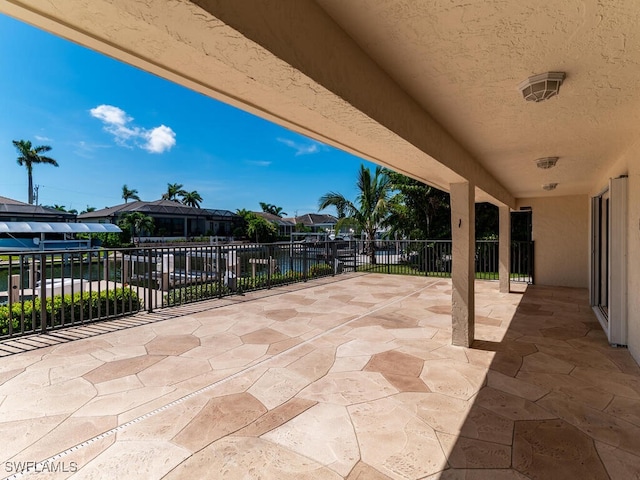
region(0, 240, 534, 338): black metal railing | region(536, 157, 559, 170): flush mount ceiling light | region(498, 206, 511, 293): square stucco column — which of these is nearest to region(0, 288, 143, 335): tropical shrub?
region(0, 240, 534, 338): black metal railing

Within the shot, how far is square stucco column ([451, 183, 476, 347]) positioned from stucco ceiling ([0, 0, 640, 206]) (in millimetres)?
1121

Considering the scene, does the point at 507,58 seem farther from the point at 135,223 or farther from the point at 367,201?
the point at 135,223

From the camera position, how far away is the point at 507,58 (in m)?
1.73

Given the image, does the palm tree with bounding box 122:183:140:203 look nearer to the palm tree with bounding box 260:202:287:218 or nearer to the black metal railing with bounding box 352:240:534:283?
the palm tree with bounding box 260:202:287:218

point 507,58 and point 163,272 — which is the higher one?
point 507,58

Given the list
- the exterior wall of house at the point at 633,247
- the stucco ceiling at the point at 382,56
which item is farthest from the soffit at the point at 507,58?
the exterior wall of house at the point at 633,247

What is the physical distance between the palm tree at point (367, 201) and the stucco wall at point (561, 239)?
508 cm

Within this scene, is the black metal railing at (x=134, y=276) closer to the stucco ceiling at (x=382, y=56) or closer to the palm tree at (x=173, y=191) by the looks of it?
the stucco ceiling at (x=382, y=56)

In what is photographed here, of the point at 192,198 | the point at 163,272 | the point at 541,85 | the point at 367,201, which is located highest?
the point at 192,198

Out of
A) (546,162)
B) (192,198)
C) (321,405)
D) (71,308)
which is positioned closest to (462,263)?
(546,162)

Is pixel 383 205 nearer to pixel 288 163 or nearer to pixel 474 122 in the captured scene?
pixel 474 122

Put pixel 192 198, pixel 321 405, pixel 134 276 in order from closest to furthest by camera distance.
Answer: pixel 321 405 → pixel 134 276 → pixel 192 198

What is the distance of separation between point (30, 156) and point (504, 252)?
42.3 metres

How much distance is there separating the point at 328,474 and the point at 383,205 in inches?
430
